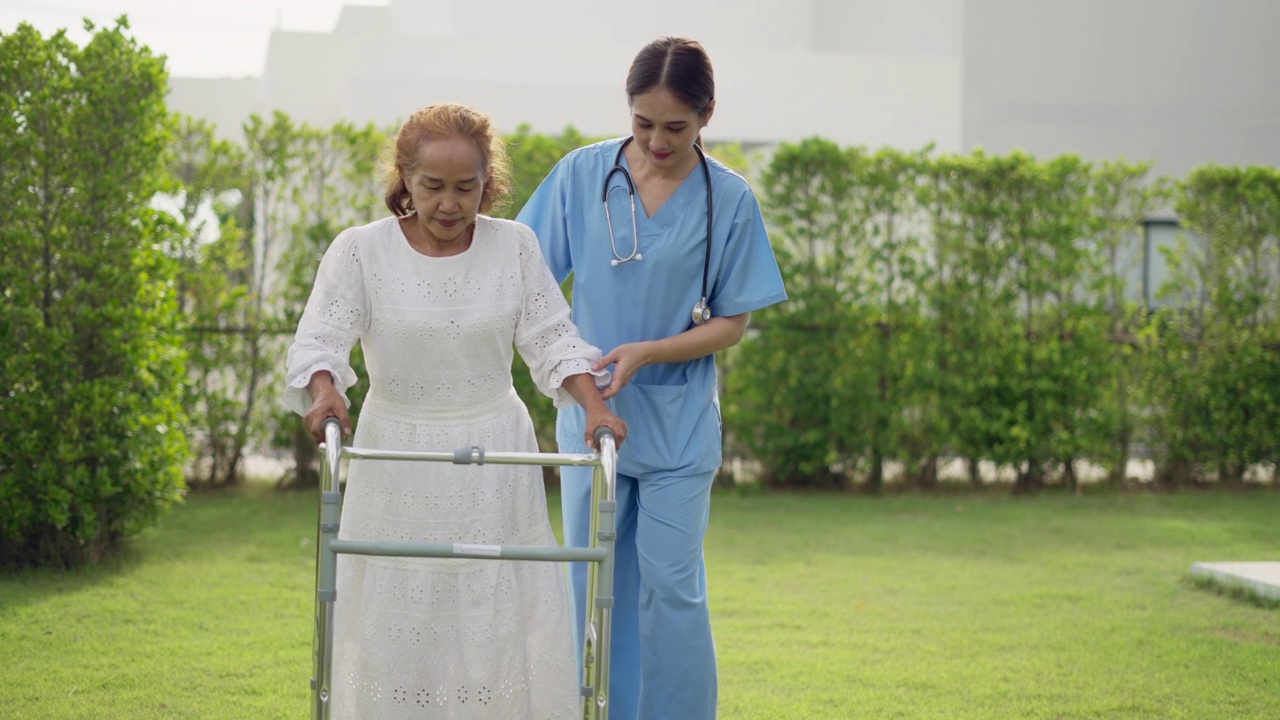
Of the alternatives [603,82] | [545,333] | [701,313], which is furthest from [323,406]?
[603,82]

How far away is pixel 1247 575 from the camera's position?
5656 millimetres

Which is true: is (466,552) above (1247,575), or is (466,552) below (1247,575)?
above

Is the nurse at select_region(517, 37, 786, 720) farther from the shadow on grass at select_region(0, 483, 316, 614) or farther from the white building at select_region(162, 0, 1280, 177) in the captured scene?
the white building at select_region(162, 0, 1280, 177)

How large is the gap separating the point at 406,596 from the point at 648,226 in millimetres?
1025

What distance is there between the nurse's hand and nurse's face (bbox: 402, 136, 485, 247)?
44cm

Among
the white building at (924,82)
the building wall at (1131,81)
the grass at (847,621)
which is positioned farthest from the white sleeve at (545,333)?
the building wall at (1131,81)

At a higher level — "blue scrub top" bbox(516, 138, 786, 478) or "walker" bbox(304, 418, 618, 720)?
"blue scrub top" bbox(516, 138, 786, 478)

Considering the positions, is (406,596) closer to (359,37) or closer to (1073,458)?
(1073,458)

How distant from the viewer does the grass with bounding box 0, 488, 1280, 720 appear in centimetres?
420

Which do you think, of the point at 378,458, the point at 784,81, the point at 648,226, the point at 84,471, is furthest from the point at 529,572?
the point at 784,81

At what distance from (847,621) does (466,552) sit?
299 centimetres

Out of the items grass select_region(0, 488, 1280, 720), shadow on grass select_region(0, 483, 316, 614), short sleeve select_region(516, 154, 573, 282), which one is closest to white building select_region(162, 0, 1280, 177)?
shadow on grass select_region(0, 483, 316, 614)

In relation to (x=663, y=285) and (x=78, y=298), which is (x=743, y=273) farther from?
(x=78, y=298)

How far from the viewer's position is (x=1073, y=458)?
8594mm
